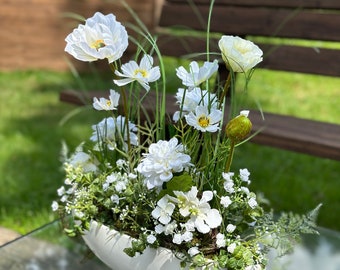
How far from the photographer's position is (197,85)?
4.17 feet

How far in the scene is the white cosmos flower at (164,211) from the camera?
1.16 metres

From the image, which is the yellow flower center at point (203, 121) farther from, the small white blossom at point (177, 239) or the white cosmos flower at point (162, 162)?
the small white blossom at point (177, 239)

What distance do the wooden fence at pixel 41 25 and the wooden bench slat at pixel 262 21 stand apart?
2571mm

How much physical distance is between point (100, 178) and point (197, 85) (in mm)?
279

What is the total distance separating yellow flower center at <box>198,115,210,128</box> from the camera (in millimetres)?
1203

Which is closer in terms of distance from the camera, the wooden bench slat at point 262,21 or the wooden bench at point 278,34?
the wooden bench at point 278,34

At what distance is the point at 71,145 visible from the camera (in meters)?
3.76

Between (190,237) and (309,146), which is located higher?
(190,237)

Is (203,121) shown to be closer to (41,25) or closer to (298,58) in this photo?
(298,58)

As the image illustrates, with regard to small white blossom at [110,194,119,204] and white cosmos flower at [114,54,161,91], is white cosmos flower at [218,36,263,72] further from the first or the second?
small white blossom at [110,194,119,204]

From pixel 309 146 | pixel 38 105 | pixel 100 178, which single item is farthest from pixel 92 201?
pixel 38 105

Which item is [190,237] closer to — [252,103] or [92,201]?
[92,201]

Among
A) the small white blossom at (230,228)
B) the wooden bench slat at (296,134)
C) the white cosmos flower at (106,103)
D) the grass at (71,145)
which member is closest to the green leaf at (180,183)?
the small white blossom at (230,228)

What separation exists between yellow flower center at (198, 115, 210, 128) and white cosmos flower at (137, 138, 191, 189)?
0.06m
